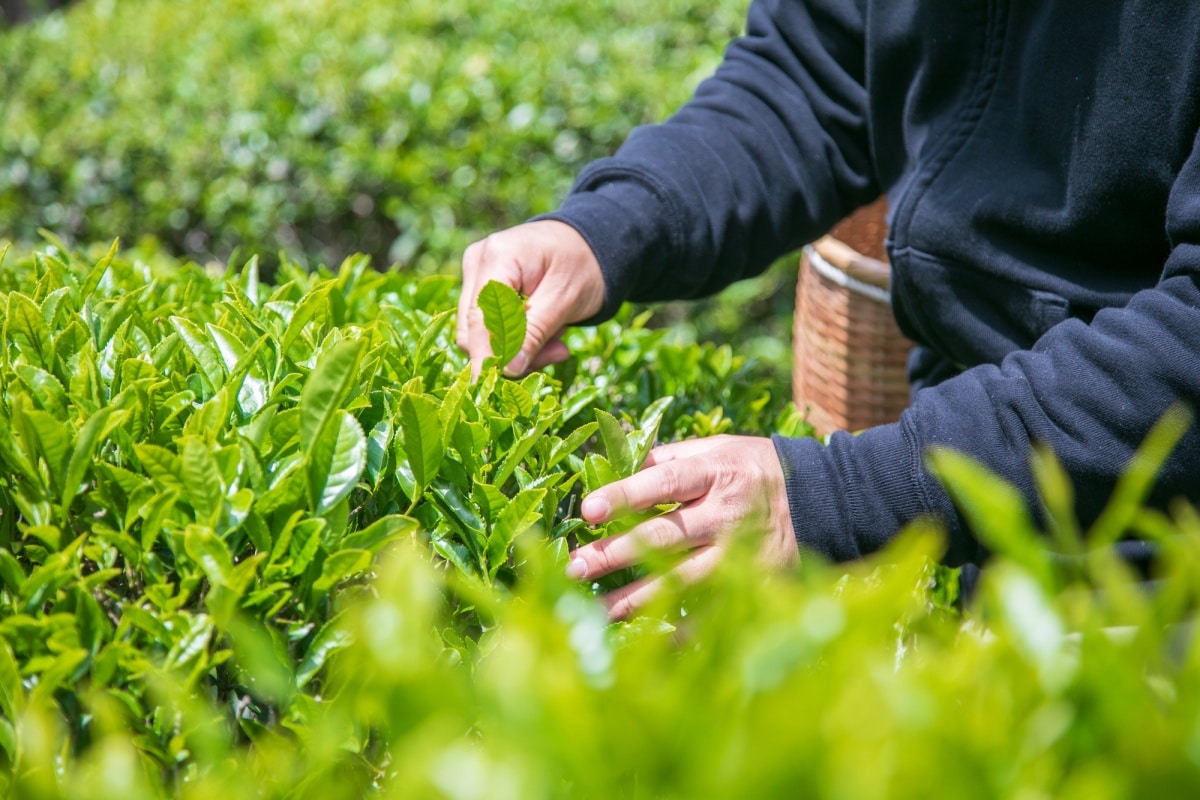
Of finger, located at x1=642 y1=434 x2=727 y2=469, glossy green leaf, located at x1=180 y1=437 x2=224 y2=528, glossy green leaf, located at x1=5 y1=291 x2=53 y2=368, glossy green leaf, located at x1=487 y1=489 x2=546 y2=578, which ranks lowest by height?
finger, located at x1=642 y1=434 x2=727 y2=469

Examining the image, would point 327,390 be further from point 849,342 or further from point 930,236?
point 849,342

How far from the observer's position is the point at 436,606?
3.82 feet

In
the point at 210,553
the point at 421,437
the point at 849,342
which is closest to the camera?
the point at 210,553

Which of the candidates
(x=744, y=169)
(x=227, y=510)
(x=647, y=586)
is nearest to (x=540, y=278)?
(x=744, y=169)

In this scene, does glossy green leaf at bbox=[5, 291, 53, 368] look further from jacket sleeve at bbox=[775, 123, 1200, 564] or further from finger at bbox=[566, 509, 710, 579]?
jacket sleeve at bbox=[775, 123, 1200, 564]

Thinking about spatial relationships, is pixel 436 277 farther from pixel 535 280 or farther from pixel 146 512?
pixel 146 512

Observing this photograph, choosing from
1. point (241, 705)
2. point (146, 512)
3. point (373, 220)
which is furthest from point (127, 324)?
point (373, 220)

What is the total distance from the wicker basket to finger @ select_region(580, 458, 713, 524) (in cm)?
153

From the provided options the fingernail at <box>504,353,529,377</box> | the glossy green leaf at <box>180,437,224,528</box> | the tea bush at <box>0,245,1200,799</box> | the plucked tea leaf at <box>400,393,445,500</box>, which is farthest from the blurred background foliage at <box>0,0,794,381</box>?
the glossy green leaf at <box>180,437,224,528</box>

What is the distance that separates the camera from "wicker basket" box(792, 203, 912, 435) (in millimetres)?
2754

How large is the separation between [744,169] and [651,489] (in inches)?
40.7

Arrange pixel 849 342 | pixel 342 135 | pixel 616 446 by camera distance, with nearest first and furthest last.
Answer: pixel 616 446 → pixel 849 342 → pixel 342 135

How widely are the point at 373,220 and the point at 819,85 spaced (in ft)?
7.98

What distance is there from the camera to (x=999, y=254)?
1.78m
